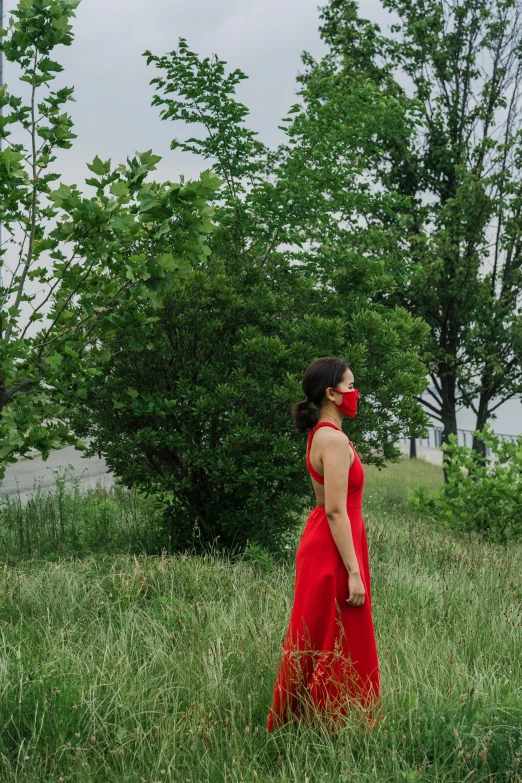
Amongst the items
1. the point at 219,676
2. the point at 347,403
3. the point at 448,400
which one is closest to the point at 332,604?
the point at 219,676

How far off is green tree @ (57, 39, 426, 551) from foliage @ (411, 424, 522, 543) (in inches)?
111

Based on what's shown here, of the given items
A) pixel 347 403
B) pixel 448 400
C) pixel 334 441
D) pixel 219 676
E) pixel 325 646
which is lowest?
pixel 219 676

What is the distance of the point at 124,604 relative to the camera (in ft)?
19.0

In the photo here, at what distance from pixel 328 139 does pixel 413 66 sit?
320 inches

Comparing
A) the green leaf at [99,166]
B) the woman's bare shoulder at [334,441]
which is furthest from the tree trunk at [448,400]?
the woman's bare shoulder at [334,441]

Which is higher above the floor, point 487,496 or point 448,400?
point 448,400

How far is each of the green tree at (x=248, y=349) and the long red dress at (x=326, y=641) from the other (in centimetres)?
324

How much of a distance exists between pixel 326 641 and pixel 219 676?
24.6 inches

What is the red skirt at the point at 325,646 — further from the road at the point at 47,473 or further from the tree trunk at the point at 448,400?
the tree trunk at the point at 448,400

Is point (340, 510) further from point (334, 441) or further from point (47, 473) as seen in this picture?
point (47, 473)

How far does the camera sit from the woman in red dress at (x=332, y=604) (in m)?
3.84

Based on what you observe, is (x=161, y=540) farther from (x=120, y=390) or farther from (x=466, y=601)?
(x=466, y=601)

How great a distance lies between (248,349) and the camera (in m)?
7.34

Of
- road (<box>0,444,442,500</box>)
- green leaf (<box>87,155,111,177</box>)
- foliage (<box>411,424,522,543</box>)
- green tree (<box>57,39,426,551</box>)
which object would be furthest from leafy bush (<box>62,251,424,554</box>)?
road (<box>0,444,442,500</box>)
